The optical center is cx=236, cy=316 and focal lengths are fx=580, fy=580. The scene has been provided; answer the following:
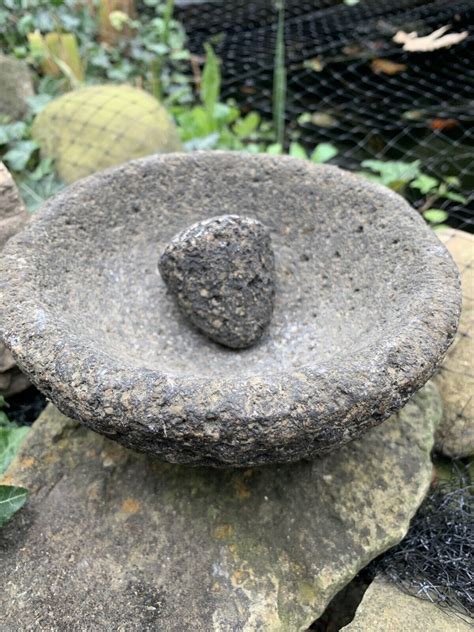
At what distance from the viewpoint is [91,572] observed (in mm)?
1191

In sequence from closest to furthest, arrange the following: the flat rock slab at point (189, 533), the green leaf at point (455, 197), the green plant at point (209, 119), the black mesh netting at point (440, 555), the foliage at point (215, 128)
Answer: the flat rock slab at point (189, 533), the black mesh netting at point (440, 555), the green leaf at point (455, 197), the foliage at point (215, 128), the green plant at point (209, 119)

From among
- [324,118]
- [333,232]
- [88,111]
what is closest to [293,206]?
[333,232]

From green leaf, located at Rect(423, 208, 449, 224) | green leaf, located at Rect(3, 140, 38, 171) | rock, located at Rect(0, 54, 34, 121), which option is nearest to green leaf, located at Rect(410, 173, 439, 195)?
green leaf, located at Rect(423, 208, 449, 224)

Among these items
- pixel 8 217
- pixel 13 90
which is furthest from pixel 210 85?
pixel 8 217

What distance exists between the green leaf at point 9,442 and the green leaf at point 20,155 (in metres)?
1.23

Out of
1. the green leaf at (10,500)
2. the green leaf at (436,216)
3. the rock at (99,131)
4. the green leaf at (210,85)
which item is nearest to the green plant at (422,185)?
the green leaf at (436,216)

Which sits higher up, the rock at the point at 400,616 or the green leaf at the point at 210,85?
the green leaf at the point at 210,85

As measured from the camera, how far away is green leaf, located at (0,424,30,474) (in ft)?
4.81

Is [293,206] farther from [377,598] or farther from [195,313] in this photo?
[377,598]

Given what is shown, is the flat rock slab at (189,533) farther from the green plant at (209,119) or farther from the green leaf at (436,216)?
the green plant at (209,119)

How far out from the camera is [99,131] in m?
2.33

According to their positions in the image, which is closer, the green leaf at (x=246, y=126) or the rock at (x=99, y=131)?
the rock at (x=99, y=131)

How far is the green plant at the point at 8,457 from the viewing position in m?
1.22

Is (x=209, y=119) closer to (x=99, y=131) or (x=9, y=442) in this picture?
(x=99, y=131)
